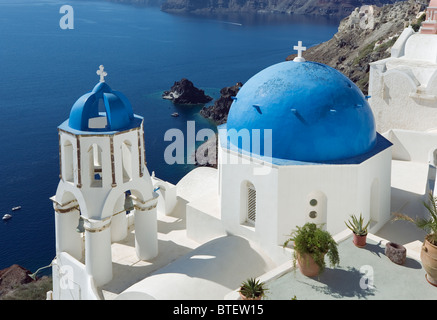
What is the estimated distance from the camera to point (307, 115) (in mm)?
14555

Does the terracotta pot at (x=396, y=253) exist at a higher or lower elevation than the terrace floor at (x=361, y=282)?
higher

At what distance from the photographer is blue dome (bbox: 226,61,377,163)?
14.5 m

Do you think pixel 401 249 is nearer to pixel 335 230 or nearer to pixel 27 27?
pixel 335 230

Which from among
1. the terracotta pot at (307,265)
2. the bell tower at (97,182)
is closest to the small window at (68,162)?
the bell tower at (97,182)

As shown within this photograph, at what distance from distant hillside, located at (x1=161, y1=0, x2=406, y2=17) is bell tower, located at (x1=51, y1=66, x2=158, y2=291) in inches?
6958

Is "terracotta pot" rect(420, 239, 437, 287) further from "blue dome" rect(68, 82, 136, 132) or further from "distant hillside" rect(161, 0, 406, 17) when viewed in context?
"distant hillside" rect(161, 0, 406, 17)

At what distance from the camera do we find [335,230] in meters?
14.8

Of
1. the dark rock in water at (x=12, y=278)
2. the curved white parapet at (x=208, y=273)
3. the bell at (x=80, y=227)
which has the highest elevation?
the bell at (x=80, y=227)

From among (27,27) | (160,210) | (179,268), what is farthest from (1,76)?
(179,268)

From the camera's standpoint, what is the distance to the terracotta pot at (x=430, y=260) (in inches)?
419

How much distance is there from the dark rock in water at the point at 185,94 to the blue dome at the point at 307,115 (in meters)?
62.7

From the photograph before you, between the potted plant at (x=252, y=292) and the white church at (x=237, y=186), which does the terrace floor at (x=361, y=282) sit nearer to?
the potted plant at (x=252, y=292)

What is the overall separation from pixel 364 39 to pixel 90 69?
50746 millimetres
